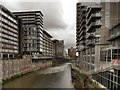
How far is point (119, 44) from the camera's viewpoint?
17.9m

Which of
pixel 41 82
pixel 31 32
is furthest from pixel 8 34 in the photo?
pixel 41 82

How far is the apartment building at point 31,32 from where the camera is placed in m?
57.2

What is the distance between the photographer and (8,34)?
41781mm

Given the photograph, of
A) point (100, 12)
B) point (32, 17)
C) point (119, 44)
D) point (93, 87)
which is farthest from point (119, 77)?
point (32, 17)

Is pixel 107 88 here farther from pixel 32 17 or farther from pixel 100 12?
pixel 32 17

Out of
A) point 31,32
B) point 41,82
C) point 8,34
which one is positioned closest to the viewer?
point 41,82

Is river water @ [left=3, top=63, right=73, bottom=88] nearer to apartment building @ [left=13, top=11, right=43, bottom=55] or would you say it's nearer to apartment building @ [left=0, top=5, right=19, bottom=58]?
apartment building @ [left=0, top=5, right=19, bottom=58]

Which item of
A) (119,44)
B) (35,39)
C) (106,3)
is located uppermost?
(106,3)

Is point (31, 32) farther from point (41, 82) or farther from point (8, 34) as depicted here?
point (41, 82)

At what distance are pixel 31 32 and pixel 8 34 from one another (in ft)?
58.7

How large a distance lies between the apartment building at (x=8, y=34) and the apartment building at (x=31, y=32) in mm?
8238

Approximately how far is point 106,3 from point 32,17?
53.2 meters

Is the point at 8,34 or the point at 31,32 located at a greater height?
the point at 31,32

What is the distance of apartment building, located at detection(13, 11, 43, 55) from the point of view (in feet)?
188
